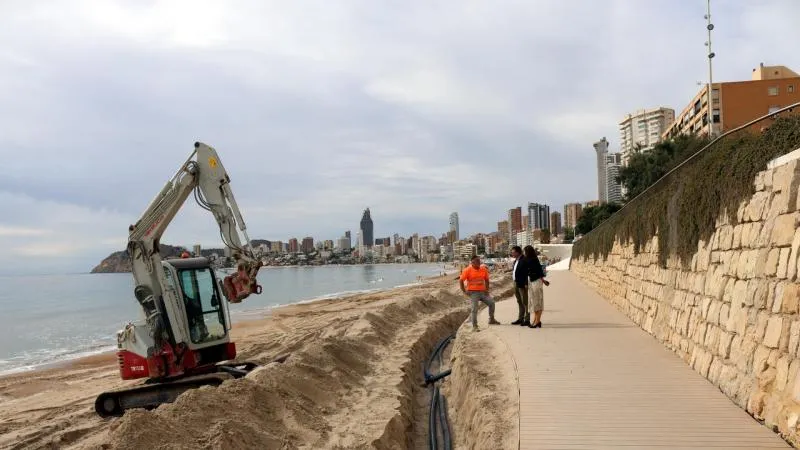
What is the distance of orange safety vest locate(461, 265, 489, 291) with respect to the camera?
498 inches

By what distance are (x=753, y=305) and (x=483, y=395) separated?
3.25 m

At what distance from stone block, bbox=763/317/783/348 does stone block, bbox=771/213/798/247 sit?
2.27 feet

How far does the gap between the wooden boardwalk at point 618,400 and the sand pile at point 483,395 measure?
0.16m

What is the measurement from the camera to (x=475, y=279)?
500 inches

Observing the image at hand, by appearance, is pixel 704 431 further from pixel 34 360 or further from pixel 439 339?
pixel 34 360

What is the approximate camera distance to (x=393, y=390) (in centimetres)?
1042

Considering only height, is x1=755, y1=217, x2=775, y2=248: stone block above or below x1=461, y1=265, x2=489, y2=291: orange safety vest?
above

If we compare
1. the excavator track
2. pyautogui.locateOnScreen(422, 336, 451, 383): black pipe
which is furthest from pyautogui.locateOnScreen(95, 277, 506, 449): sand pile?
the excavator track

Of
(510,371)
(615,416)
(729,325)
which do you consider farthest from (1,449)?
(729,325)

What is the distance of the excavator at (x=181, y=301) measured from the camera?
1042cm

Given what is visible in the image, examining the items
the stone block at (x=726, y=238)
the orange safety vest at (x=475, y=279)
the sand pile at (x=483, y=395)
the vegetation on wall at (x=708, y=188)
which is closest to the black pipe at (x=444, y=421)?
the sand pile at (x=483, y=395)

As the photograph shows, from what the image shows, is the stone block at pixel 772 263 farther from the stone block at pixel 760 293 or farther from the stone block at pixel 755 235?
the stone block at pixel 755 235

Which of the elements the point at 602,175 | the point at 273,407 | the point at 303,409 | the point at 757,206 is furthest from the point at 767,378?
the point at 602,175

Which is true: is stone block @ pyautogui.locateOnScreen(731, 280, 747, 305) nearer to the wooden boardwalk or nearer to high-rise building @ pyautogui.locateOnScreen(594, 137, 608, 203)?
the wooden boardwalk
